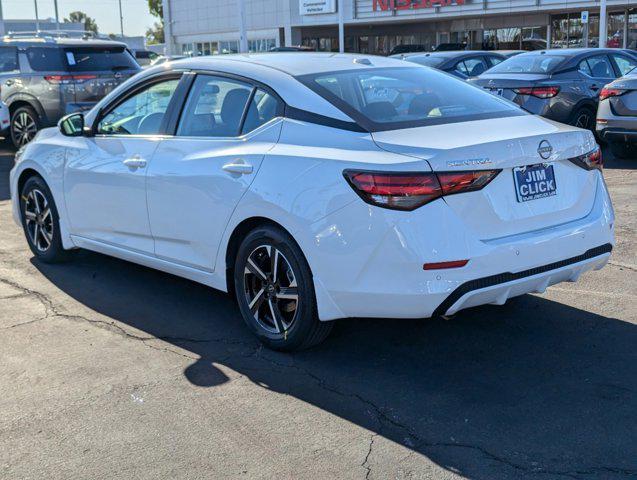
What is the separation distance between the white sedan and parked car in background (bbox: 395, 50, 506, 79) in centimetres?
1037

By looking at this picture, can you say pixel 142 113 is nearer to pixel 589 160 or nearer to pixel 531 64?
pixel 589 160

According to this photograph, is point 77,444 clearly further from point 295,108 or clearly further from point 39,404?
point 295,108

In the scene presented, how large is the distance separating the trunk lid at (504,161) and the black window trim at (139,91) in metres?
1.70

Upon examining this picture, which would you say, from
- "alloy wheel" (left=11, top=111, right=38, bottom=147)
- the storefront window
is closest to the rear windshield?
"alloy wheel" (left=11, top=111, right=38, bottom=147)

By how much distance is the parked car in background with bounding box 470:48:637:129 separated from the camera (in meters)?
12.0

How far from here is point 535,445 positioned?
3.54 m

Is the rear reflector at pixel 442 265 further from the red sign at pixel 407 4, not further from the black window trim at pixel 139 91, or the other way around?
the red sign at pixel 407 4

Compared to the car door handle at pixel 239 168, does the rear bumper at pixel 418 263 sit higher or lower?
lower

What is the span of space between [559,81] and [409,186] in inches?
357

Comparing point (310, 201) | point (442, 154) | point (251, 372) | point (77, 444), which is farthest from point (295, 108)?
point (77, 444)

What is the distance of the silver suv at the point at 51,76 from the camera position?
1316 centimetres

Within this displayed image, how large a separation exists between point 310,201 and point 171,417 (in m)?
1.28

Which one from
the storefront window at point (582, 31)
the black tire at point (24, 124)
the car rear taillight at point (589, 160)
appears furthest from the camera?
the storefront window at point (582, 31)

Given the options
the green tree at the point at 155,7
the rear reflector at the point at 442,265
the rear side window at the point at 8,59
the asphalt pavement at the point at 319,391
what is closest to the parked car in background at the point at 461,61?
the rear side window at the point at 8,59
